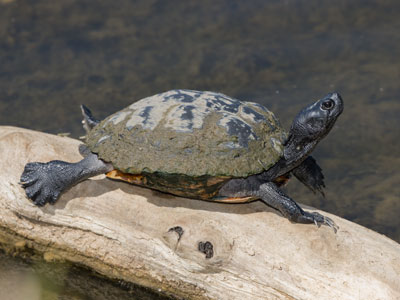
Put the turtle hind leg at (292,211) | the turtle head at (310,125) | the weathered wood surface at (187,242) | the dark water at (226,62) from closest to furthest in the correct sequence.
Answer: the weathered wood surface at (187,242), the turtle hind leg at (292,211), the turtle head at (310,125), the dark water at (226,62)

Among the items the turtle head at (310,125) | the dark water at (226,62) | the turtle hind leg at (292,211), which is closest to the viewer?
the turtle hind leg at (292,211)

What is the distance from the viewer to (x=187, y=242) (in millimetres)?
3164

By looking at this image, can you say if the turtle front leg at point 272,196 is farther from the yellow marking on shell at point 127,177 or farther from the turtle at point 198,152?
the yellow marking on shell at point 127,177

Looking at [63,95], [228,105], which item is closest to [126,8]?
[63,95]

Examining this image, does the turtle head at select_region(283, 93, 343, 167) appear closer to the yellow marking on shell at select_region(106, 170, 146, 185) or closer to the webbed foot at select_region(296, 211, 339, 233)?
the webbed foot at select_region(296, 211, 339, 233)

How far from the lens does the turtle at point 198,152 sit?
3354 millimetres

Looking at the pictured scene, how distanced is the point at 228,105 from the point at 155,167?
728 mm

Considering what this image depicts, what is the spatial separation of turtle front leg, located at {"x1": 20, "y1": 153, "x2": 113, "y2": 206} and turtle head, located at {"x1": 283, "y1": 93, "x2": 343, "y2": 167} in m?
1.27

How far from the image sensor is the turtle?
335 cm

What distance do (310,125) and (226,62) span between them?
2934 mm

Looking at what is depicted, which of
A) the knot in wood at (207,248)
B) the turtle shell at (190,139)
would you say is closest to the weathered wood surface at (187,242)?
the knot in wood at (207,248)

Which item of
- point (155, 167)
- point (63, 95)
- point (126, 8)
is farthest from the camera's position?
point (126, 8)

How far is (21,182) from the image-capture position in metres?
3.54

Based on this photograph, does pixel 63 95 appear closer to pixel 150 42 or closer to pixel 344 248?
pixel 150 42
